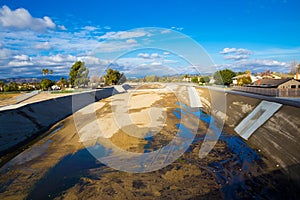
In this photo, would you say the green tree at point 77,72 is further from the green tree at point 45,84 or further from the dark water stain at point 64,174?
the dark water stain at point 64,174

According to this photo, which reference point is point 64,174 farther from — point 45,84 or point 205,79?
point 205,79

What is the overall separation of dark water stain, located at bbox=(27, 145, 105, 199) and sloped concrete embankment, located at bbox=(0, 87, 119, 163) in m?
4.66

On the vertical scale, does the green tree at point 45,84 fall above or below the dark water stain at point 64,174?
above

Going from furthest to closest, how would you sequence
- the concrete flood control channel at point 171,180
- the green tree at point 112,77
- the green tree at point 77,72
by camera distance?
the green tree at point 112,77 → the green tree at point 77,72 → the concrete flood control channel at point 171,180

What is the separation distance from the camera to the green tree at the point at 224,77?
251 ft

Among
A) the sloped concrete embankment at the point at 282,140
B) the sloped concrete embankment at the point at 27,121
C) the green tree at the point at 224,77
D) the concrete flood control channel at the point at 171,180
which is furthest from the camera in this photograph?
the green tree at the point at 224,77

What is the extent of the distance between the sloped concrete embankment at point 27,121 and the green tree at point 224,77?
60.6m

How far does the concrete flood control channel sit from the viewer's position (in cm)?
787

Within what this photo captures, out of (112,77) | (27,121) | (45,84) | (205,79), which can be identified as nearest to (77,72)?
(45,84)

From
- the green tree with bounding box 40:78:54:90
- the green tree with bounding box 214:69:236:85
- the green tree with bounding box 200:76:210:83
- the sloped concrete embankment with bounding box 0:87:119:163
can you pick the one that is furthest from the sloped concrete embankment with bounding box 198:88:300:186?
the green tree with bounding box 200:76:210:83

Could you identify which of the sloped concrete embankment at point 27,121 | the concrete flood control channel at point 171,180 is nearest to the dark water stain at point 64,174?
the concrete flood control channel at point 171,180

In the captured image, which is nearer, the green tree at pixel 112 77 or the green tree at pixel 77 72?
the green tree at pixel 77 72

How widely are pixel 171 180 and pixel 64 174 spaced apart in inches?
205

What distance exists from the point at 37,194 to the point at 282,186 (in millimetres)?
9931
